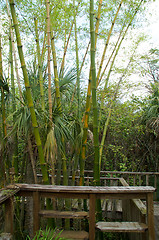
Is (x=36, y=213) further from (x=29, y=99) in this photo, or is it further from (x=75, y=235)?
(x=29, y=99)

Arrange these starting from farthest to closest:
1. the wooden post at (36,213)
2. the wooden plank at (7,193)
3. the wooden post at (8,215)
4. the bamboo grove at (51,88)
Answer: the bamboo grove at (51,88), the wooden post at (36,213), the wooden post at (8,215), the wooden plank at (7,193)

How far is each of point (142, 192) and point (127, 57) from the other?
2568mm

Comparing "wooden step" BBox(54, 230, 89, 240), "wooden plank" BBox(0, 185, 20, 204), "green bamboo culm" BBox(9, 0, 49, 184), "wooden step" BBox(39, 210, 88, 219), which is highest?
"green bamboo culm" BBox(9, 0, 49, 184)

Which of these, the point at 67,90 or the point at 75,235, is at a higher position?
the point at 67,90

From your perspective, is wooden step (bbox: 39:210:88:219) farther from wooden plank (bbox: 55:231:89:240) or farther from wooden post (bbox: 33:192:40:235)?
wooden plank (bbox: 55:231:89:240)

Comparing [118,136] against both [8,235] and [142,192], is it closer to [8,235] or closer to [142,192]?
[142,192]

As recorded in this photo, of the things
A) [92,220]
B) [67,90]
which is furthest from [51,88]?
[92,220]

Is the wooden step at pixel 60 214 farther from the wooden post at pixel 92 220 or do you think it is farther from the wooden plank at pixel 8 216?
the wooden plank at pixel 8 216

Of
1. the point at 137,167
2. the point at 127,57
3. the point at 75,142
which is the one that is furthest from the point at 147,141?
the point at 75,142

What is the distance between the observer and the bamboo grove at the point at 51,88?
186 cm

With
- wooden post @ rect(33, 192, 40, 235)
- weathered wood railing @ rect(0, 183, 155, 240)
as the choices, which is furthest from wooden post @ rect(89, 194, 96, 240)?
wooden post @ rect(33, 192, 40, 235)

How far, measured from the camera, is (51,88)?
7.77 feet

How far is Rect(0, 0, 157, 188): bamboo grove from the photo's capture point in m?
1.86

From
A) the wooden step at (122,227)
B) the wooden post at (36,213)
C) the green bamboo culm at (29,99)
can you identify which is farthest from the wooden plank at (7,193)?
the wooden step at (122,227)
